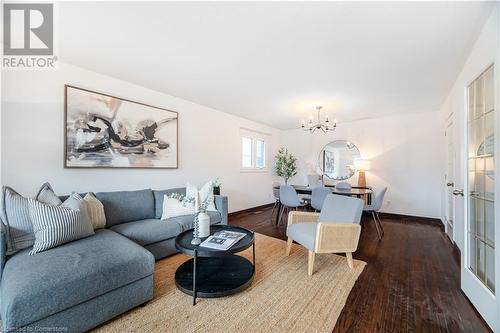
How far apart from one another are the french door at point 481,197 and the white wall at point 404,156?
Answer: 3009 millimetres

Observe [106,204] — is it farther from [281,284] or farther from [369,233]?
[369,233]

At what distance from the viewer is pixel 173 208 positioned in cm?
286

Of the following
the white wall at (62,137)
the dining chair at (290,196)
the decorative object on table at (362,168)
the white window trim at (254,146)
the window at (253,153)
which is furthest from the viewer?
the window at (253,153)

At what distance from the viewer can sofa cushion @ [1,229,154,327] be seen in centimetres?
120

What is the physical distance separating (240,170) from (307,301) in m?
3.47

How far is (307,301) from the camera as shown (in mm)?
1789

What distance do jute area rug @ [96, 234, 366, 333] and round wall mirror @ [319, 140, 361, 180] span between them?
3.46 m

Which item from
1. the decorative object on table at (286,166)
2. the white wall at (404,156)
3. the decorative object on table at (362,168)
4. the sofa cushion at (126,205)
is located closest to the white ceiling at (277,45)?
the white wall at (404,156)

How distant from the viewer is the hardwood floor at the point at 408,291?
1552 mm

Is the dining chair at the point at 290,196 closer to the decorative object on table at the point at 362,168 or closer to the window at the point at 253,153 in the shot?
the window at the point at 253,153

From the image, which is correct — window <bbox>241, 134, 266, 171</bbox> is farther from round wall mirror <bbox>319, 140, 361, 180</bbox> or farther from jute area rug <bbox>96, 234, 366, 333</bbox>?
jute area rug <bbox>96, 234, 366, 333</bbox>

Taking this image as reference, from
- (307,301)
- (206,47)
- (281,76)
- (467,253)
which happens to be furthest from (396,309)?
(206,47)

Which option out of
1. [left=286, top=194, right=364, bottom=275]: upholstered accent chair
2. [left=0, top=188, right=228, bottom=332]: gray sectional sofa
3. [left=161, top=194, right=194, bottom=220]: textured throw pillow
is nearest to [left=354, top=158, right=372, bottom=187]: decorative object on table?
[left=286, top=194, right=364, bottom=275]: upholstered accent chair

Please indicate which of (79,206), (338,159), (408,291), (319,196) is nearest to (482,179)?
(408,291)
